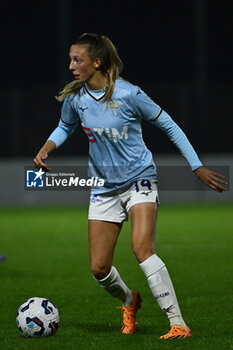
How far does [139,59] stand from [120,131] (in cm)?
1861

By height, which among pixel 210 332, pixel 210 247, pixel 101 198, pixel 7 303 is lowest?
pixel 210 247

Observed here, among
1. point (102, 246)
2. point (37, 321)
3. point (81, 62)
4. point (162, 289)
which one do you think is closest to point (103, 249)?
point (102, 246)

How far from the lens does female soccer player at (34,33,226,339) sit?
5.59 metres

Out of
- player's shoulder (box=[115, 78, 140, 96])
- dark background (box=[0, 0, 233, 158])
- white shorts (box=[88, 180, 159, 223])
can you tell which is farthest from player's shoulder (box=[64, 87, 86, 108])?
dark background (box=[0, 0, 233, 158])

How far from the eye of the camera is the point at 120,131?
5.67m

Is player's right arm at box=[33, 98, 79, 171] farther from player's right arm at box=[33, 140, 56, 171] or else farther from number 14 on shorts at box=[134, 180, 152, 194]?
number 14 on shorts at box=[134, 180, 152, 194]

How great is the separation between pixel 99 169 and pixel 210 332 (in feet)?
4.71

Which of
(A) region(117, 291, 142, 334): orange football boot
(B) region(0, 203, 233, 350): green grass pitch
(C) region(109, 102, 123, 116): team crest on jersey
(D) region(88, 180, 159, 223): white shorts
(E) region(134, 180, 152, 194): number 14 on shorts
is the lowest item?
(B) region(0, 203, 233, 350): green grass pitch

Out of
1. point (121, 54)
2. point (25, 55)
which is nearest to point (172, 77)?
point (121, 54)

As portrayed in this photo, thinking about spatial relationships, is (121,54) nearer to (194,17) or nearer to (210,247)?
(194,17)

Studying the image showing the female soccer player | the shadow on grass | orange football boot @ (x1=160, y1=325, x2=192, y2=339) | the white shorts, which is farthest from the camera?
the shadow on grass

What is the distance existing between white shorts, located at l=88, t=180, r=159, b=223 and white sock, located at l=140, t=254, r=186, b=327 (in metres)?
0.43

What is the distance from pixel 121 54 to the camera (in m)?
23.4

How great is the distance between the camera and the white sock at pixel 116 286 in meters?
5.87
